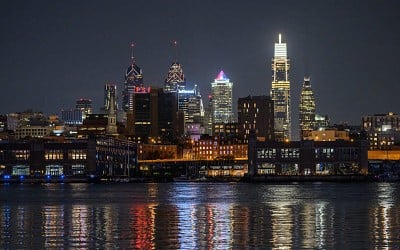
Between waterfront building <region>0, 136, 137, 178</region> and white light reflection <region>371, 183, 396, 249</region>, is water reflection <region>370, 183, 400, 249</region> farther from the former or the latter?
waterfront building <region>0, 136, 137, 178</region>

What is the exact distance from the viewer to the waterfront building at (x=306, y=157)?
7057 inches

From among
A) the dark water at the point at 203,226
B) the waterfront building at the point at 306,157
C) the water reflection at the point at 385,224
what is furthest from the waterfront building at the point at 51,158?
the water reflection at the point at 385,224

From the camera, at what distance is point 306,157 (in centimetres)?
17900

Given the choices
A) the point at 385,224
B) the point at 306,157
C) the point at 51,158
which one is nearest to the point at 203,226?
the point at 385,224

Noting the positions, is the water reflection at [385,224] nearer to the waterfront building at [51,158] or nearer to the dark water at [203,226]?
the dark water at [203,226]

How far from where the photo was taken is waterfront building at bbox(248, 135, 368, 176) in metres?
179

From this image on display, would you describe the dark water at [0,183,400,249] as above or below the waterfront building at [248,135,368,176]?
below

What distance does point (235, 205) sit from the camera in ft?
274

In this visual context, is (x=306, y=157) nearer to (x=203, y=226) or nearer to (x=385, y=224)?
(x=385, y=224)

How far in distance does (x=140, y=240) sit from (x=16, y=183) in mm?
135963

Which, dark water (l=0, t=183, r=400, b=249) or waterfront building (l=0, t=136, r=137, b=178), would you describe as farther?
waterfront building (l=0, t=136, r=137, b=178)

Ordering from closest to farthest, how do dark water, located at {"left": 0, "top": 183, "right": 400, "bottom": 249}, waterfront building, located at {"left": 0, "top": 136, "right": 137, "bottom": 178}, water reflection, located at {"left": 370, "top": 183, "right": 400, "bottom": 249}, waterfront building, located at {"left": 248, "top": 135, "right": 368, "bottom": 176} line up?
dark water, located at {"left": 0, "top": 183, "right": 400, "bottom": 249} < water reflection, located at {"left": 370, "top": 183, "right": 400, "bottom": 249} < waterfront building, located at {"left": 248, "top": 135, "right": 368, "bottom": 176} < waterfront building, located at {"left": 0, "top": 136, "right": 137, "bottom": 178}

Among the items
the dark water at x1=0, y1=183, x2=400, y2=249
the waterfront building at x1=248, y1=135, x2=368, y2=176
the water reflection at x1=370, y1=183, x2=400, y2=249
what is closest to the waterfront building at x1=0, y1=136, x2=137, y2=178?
the waterfront building at x1=248, y1=135, x2=368, y2=176

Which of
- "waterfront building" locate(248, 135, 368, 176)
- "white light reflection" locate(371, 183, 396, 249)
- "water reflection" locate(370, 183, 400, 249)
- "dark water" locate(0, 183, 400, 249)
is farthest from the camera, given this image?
"waterfront building" locate(248, 135, 368, 176)
